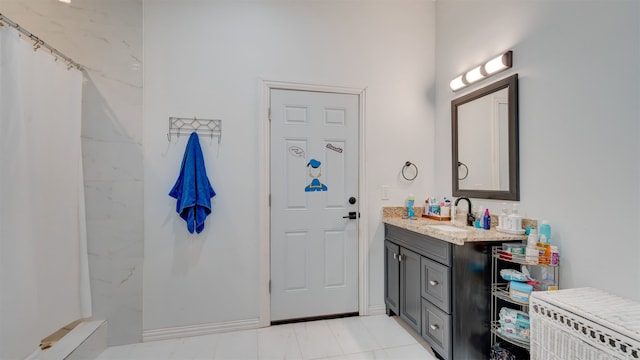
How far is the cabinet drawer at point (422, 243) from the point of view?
5.92 ft

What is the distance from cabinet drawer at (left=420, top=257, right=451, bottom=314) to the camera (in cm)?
177

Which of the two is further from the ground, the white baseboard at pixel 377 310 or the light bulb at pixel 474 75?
the light bulb at pixel 474 75

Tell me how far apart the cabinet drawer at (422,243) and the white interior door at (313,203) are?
13.8 inches

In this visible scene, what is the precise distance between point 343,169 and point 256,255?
1.07m

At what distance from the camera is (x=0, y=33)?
4.25ft

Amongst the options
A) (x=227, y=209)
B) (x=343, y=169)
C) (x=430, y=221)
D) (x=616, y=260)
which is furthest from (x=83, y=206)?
(x=616, y=260)

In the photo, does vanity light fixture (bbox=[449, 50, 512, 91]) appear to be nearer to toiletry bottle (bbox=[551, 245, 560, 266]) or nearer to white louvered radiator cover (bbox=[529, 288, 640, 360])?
toiletry bottle (bbox=[551, 245, 560, 266])

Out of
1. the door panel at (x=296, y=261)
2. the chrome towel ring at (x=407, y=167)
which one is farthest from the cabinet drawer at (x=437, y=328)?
the chrome towel ring at (x=407, y=167)

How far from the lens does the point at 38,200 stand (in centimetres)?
155

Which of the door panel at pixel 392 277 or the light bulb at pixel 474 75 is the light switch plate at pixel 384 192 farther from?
the light bulb at pixel 474 75

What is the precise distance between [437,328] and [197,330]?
5.98 ft

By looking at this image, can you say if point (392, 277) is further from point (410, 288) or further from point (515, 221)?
point (515, 221)

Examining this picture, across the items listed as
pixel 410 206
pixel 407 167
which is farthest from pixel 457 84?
pixel 410 206

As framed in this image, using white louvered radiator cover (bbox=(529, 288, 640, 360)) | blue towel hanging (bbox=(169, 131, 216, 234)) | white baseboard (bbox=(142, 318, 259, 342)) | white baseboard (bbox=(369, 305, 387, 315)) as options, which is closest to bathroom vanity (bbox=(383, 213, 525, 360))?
white louvered radiator cover (bbox=(529, 288, 640, 360))
